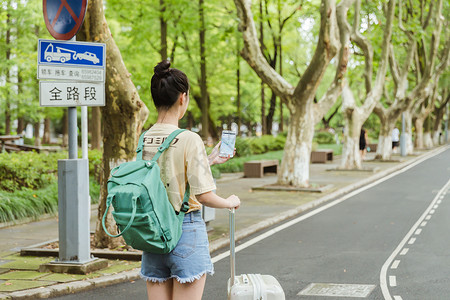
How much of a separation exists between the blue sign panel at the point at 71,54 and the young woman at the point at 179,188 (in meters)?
4.25

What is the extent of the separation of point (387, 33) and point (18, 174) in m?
18.0

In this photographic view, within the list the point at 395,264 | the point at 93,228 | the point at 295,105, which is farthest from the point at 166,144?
the point at 295,105

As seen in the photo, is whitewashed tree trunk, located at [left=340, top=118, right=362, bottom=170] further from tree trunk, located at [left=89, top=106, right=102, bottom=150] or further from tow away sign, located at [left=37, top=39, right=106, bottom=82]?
tow away sign, located at [left=37, top=39, right=106, bottom=82]

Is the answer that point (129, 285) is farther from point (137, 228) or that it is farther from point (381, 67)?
point (381, 67)

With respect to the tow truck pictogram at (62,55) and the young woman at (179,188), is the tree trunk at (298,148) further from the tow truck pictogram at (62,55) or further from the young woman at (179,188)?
the young woman at (179,188)

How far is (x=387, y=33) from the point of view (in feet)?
88.2

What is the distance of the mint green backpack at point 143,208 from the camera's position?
2994 mm

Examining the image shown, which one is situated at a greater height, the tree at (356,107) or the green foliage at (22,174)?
the tree at (356,107)

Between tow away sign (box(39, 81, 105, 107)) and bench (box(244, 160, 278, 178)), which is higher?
tow away sign (box(39, 81, 105, 107))

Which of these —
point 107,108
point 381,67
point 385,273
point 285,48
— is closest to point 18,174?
point 107,108

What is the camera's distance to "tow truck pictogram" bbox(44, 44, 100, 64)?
7.29m

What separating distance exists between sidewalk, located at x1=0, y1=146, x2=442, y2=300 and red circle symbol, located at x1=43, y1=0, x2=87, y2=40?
2.80 m

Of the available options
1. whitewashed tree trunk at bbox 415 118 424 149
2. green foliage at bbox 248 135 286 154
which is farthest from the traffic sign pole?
whitewashed tree trunk at bbox 415 118 424 149

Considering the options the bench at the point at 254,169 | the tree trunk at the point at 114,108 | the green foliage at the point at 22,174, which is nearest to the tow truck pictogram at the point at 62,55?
the tree trunk at the point at 114,108
